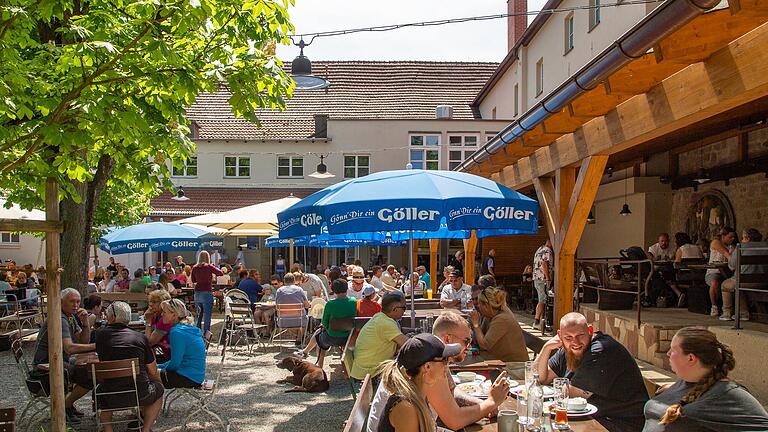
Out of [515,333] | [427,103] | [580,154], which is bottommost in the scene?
[515,333]

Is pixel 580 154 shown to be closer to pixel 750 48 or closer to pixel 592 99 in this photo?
pixel 592 99

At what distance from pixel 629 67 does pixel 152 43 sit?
4115mm

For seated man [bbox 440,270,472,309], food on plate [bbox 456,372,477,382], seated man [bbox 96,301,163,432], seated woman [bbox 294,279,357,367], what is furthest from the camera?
seated man [bbox 440,270,472,309]

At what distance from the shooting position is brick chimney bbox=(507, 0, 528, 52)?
79.2ft

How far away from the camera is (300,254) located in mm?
31453

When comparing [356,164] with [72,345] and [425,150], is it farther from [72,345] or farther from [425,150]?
[72,345]

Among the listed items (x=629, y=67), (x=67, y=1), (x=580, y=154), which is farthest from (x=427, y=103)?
(x=67, y=1)

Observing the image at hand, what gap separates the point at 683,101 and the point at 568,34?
1171cm

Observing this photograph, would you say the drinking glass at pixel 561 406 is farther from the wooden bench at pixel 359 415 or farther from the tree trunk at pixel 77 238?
the tree trunk at pixel 77 238

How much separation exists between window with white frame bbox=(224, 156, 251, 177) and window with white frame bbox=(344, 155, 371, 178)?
13.8 ft

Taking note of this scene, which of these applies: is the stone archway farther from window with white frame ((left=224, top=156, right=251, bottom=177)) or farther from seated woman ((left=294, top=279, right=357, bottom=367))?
window with white frame ((left=224, top=156, right=251, bottom=177))

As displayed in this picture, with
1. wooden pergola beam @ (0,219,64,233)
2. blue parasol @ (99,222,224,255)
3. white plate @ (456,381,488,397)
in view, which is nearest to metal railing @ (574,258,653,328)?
white plate @ (456,381,488,397)

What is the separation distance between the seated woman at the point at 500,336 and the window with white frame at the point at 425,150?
2308cm

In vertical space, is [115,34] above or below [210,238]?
above
